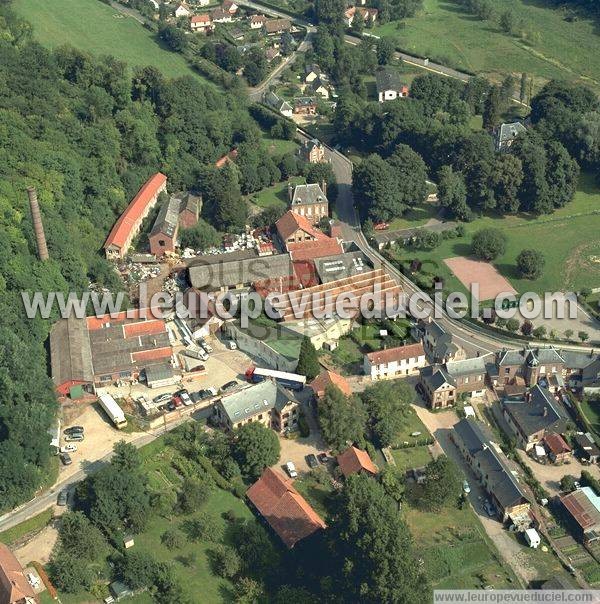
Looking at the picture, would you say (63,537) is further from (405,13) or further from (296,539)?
(405,13)

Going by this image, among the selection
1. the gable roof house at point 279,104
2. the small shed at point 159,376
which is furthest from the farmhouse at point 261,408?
the gable roof house at point 279,104

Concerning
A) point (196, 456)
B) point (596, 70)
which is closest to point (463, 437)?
point (196, 456)

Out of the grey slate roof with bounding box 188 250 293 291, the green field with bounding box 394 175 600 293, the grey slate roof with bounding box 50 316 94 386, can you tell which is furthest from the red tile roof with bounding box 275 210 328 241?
the grey slate roof with bounding box 50 316 94 386

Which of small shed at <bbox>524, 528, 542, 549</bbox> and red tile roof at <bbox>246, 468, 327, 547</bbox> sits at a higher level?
small shed at <bbox>524, 528, 542, 549</bbox>

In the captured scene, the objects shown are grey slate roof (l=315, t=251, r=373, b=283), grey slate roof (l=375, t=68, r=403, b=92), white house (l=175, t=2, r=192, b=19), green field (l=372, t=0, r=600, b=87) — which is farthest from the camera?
white house (l=175, t=2, r=192, b=19)

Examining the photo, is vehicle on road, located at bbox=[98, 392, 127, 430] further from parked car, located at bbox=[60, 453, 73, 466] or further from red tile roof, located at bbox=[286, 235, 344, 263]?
red tile roof, located at bbox=[286, 235, 344, 263]

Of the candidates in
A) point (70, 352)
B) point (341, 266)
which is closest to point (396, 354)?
point (341, 266)
